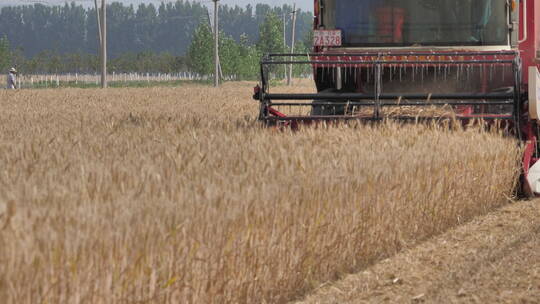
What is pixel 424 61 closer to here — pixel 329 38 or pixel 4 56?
pixel 329 38

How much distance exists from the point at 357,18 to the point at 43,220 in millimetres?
7511

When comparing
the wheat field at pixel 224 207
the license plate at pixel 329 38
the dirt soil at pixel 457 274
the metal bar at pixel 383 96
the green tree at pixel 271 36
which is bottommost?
the dirt soil at pixel 457 274

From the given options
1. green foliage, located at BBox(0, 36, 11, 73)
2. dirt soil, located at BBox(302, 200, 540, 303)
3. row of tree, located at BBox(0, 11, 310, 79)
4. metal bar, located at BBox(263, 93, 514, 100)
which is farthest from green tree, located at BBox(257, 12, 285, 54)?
dirt soil, located at BBox(302, 200, 540, 303)

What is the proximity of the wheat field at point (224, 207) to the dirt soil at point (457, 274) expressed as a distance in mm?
160

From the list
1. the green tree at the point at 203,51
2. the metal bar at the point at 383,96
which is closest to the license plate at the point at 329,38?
the metal bar at the point at 383,96

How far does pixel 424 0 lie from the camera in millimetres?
10562

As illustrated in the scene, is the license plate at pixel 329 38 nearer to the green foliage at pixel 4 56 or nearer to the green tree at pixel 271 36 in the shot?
the green foliage at pixel 4 56

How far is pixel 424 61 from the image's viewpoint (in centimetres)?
1023

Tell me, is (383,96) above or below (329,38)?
below

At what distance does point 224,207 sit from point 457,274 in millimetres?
1962

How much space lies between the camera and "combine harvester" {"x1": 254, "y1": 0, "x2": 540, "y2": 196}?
385 inches

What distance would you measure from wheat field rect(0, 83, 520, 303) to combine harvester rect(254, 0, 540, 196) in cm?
107

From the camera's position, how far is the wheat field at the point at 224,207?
377cm

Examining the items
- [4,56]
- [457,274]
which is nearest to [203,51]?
[4,56]
